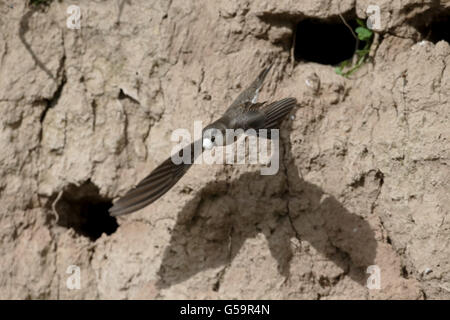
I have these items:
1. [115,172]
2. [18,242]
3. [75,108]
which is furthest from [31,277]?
[75,108]

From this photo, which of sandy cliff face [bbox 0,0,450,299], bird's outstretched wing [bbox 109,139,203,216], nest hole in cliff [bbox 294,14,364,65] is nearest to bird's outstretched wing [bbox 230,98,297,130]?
sandy cliff face [bbox 0,0,450,299]

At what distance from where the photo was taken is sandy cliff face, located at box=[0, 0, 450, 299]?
2498mm

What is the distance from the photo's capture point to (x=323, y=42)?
2.91m

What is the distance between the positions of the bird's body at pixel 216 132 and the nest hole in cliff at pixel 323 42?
0.34 meters

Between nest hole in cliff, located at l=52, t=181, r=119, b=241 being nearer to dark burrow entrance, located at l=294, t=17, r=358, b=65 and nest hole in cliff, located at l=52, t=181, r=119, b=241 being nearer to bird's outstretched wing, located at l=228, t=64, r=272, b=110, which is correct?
bird's outstretched wing, located at l=228, t=64, r=272, b=110

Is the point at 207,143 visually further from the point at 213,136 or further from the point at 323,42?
the point at 323,42

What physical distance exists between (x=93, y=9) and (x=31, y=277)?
1169 millimetres

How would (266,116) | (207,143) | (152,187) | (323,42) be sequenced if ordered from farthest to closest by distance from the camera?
1. (323,42)
2. (266,116)
3. (207,143)
4. (152,187)

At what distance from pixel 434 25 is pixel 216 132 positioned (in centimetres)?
97

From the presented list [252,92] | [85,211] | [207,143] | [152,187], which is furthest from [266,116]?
[85,211]

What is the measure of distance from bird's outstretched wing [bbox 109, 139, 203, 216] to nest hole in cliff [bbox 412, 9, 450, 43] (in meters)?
1.02

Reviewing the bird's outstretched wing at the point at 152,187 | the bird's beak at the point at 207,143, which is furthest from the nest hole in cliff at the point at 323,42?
the bird's outstretched wing at the point at 152,187

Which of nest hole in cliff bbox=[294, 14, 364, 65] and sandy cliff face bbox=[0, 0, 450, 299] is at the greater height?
nest hole in cliff bbox=[294, 14, 364, 65]

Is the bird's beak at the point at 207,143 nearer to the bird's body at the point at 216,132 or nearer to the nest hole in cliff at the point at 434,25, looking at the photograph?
the bird's body at the point at 216,132
